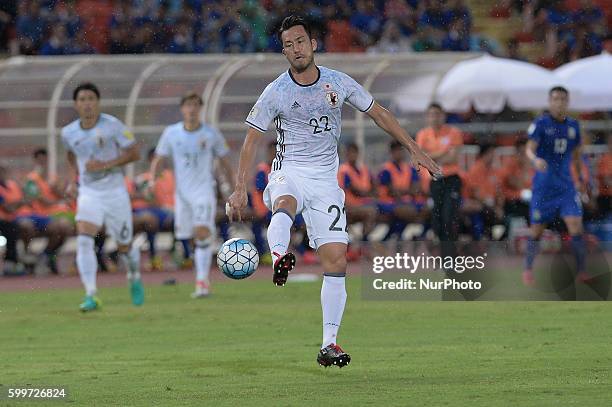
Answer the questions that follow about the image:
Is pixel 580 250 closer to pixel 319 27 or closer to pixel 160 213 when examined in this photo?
pixel 160 213

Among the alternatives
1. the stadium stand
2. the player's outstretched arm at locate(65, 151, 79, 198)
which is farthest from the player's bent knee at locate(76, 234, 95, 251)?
the stadium stand

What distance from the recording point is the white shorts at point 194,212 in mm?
17641

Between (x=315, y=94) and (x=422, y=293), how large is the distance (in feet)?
22.4

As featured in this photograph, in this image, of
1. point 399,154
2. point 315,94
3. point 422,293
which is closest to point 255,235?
point 399,154

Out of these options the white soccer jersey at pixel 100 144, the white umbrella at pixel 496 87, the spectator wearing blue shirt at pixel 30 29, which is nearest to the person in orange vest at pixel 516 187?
the white umbrella at pixel 496 87

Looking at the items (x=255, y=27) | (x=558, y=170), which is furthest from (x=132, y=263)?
(x=255, y=27)

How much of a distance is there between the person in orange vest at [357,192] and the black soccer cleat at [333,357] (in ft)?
42.8

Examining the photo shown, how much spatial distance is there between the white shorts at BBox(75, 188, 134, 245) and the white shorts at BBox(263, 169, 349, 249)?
5457 millimetres

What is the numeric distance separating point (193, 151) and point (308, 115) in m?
7.97

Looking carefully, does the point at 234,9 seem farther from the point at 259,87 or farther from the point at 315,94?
the point at 315,94

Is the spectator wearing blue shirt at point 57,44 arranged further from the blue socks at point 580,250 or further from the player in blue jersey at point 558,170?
the blue socks at point 580,250

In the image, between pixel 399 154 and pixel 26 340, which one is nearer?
pixel 26 340

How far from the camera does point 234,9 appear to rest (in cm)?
3212

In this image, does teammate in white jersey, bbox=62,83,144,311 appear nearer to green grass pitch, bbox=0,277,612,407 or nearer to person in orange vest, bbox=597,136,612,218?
green grass pitch, bbox=0,277,612,407
